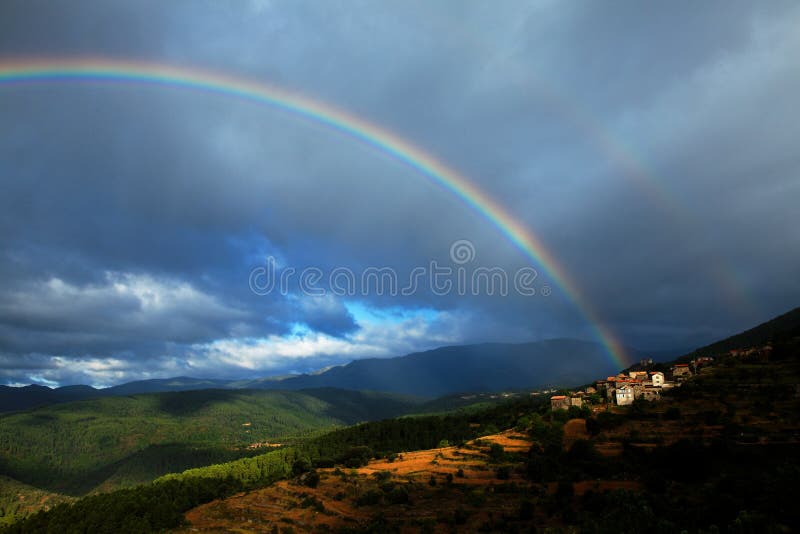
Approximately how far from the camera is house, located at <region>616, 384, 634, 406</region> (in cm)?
8541

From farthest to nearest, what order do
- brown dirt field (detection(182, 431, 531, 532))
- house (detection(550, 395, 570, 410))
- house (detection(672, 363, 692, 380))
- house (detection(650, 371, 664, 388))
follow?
house (detection(672, 363, 692, 380))
house (detection(550, 395, 570, 410))
house (detection(650, 371, 664, 388))
brown dirt field (detection(182, 431, 531, 532))

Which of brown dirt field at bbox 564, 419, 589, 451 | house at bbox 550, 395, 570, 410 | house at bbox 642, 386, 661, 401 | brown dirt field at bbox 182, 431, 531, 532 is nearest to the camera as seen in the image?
brown dirt field at bbox 182, 431, 531, 532

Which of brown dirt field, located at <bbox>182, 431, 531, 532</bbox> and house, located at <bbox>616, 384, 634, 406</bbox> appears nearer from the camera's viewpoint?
brown dirt field, located at <bbox>182, 431, 531, 532</bbox>

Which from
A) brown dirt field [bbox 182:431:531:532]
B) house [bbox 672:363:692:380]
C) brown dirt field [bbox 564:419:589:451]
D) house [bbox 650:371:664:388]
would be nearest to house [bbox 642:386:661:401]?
house [bbox 650:371:664:388]

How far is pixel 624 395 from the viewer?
86.1 m

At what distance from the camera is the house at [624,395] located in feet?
280

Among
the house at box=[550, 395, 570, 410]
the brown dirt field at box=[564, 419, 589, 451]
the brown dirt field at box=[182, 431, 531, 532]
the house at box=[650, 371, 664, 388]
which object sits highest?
the house at box=[650, 371, 664, 388]

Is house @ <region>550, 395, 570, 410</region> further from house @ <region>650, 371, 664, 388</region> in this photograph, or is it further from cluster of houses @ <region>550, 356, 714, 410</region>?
house @ <region>650, 371, 664, 388</region>

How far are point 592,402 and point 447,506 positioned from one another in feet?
206

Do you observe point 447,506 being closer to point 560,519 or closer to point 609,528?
point 560,519

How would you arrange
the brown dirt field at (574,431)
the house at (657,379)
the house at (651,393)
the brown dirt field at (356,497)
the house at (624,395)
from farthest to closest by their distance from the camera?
the house at (657,379)
the house at (624,395)
the house at (651,393)
the brown dirt field at (574,431)
the brown dirt field at (356,497)

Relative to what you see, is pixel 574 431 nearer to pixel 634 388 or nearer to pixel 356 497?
pixel 634 388

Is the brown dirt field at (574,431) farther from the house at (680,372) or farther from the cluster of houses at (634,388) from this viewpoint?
the house at (680,372)

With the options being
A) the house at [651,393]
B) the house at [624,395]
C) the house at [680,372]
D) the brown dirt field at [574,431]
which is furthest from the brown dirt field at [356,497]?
the house at [680,372]
